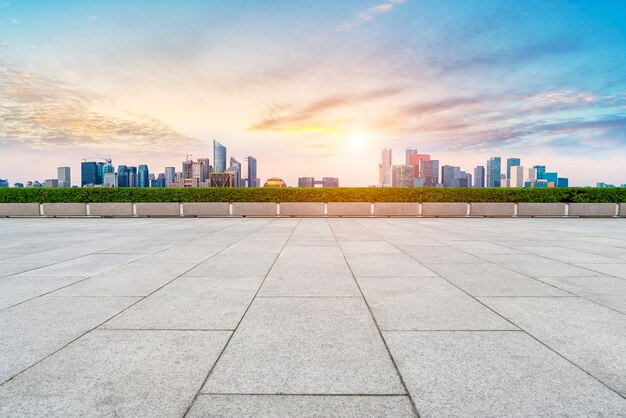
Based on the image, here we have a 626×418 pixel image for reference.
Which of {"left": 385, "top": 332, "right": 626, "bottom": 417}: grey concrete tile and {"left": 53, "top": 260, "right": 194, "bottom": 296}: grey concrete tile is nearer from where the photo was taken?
{"left": 385, "top": 332, "right": 626, "bottom": 417}: grey concrete tile

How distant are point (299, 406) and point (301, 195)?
20096mm

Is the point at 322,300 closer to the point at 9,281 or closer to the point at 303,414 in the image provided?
the point at 303,414

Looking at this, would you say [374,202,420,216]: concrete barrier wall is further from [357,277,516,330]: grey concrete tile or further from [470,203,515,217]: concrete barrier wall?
[357,277,516,330]: grey concrete tile

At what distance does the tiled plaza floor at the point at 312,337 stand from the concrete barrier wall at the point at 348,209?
473 inches

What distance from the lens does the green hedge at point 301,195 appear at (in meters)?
22.3

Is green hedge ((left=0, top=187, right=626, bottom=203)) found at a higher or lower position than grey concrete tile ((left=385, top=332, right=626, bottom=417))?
higher

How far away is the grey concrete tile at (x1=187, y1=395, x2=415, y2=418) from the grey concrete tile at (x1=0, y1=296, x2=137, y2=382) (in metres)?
1.98

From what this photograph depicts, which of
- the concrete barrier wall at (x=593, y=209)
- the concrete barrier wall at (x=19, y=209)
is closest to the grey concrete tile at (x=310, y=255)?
the concrete barrier wall at (x=593, y=209)

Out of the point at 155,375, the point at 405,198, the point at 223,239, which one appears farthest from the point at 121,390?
the point at 405,198

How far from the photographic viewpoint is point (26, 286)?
18.9 feet

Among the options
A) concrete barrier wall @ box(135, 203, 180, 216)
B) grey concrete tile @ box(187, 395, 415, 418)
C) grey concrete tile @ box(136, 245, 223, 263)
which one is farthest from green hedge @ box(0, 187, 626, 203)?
grey concrete tile @ box(187, 395, 415, 418)

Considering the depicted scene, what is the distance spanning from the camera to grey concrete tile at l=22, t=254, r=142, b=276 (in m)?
6.63

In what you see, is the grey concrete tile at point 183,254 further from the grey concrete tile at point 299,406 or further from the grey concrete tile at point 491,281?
the grey concrete tile at point 299,406

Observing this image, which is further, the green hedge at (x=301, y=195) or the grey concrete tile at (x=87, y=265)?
the green hedge at (x=301, y=195)
